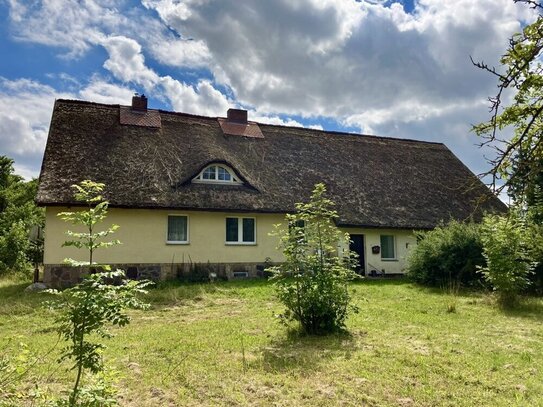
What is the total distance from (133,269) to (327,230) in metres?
9.53

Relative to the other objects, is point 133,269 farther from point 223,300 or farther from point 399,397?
point 399,397

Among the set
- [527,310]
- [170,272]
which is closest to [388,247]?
[527,310]

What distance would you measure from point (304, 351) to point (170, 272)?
1002 centimetres

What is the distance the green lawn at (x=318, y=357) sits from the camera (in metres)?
4.99

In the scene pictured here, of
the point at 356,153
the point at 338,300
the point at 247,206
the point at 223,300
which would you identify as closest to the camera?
the point at 338,300

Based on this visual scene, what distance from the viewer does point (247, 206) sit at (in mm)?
16656

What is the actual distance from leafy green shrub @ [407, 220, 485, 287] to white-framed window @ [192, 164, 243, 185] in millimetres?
7509

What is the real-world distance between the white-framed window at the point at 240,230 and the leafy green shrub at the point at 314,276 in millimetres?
9003

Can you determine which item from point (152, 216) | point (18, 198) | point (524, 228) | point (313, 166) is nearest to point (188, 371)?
point (524, 228)

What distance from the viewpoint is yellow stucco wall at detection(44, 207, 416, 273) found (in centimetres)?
1466

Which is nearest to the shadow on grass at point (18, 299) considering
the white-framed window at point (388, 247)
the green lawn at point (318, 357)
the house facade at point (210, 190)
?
the green lawn at point (318, 357)

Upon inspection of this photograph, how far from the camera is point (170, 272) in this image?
52.3 feet

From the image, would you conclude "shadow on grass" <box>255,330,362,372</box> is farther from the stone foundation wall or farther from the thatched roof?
the thatched roof

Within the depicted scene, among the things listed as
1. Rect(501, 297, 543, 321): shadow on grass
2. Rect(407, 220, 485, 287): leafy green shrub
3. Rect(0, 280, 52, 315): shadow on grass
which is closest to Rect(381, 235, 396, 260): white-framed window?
Rect(407, 220, 485, 287): leafy green shrub
